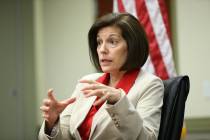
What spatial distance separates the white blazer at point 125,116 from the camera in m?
1.17

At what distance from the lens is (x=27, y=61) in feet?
12.8

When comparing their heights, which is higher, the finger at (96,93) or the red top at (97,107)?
the finger at (96,93)

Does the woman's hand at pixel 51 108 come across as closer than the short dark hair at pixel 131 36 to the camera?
Yes

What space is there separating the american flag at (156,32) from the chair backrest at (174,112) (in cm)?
92

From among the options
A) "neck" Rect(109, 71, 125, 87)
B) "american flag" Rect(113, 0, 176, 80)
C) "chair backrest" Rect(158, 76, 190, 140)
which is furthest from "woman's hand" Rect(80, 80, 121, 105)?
"american flag" Rect(113, 0, 176, 80)

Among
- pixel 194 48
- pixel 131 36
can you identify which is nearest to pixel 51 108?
pixel 131 36

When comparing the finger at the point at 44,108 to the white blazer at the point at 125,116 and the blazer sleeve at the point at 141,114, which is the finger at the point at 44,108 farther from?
the blazer sleeve at the point at 141,114

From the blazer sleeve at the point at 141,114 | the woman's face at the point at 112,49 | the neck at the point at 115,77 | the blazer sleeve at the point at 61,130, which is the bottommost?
the blazer sleeve at the point at 61,130

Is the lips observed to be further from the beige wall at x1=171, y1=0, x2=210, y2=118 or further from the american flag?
the beige wall at x1=171, y1=0, x2=210, y2=118

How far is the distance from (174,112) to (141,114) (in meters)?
0.13

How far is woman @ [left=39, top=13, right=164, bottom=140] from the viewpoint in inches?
49.9

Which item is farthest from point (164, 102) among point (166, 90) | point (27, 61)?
point (27, 61)

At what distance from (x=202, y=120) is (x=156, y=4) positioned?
4.16 feet

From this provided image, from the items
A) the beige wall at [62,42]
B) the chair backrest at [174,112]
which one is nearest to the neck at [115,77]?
the chair backrest at [174,112]
